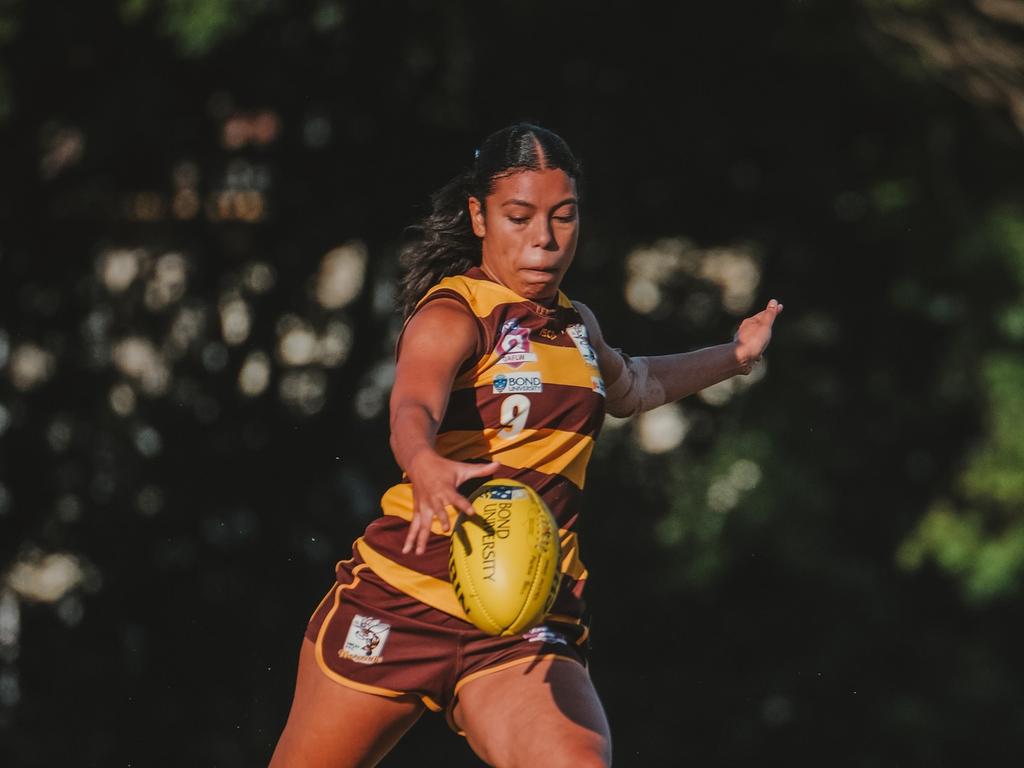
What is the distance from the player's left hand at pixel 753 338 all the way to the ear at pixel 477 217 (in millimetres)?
990

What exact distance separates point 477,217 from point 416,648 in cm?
112

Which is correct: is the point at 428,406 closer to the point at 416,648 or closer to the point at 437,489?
the point at 437,489

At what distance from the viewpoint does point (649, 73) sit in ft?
34.2

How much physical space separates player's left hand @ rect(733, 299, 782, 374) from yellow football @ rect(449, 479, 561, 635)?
137 cm

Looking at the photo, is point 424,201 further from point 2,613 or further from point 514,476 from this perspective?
point 514,476

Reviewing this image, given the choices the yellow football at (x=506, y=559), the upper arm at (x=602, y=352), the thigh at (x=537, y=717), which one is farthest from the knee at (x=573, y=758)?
the upper arm at (x=602, y=352)

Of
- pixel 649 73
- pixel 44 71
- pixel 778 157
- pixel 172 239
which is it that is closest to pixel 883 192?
pixel 778 157

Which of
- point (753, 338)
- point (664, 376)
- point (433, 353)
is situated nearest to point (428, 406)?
point (433, 353)

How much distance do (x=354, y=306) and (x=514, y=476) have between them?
637 cm

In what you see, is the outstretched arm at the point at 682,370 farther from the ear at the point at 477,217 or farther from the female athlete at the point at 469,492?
the ear at the point at 477,217

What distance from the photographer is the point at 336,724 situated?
422cm

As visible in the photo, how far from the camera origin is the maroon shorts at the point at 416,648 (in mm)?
4164

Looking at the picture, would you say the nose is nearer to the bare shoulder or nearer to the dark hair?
the dark hair

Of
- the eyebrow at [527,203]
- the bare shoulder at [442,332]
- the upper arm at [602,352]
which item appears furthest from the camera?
the upper arm at [602,352]
